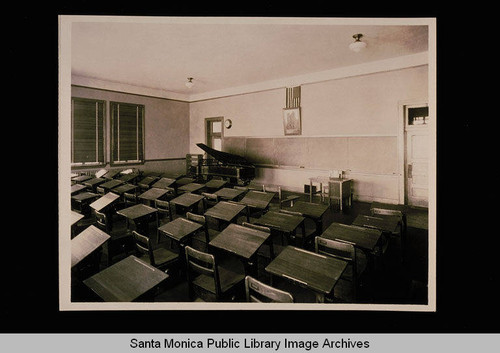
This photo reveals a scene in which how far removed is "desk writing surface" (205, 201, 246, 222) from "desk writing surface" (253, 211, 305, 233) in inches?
13.2

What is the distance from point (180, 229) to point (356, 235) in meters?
1.67

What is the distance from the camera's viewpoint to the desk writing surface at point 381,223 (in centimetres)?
269

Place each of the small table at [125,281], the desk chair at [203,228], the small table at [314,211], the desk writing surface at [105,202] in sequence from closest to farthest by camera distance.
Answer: the small table at [125,281]
the desk chair at [203,228]
the small table at [314,211]
the desk writing surface at [105,202]

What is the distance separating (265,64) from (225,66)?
2.97 ft

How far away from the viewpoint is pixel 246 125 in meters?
8.34

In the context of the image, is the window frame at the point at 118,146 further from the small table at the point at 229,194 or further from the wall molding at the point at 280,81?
the small table at the point at 229,194

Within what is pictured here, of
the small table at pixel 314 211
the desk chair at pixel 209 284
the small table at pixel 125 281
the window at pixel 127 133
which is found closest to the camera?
the small table at pixel 125 281

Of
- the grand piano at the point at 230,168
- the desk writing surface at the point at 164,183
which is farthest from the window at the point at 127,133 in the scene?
the desk writing surface at the point at 164,183

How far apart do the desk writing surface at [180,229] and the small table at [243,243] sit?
37 centimetres

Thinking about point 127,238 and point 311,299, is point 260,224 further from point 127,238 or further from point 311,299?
point 127,238

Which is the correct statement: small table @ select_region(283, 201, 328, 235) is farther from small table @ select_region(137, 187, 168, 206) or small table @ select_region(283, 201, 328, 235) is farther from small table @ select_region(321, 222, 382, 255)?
small table @ select_region(137, 187, 168, 206)

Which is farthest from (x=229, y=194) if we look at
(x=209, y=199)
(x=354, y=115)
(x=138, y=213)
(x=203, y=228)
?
(x=354, y=115)

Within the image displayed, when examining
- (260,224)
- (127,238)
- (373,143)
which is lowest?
(127,238)
